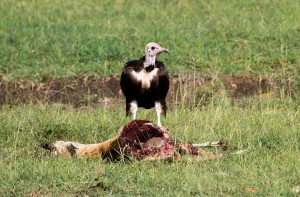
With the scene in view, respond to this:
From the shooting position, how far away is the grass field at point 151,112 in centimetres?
655

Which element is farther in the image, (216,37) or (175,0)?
(175,0)

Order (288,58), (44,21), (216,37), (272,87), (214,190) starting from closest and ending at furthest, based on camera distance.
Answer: (214,190) < (272,87) < (288,58) < (216,37) < (44,21)

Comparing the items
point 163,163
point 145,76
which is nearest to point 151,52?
point 145,76

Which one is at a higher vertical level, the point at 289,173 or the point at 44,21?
the point at 44,21

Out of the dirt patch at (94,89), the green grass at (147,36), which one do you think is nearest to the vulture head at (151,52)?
the dirt patch at (94,89)

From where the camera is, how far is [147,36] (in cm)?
1349

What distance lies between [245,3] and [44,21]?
3348 millimetres

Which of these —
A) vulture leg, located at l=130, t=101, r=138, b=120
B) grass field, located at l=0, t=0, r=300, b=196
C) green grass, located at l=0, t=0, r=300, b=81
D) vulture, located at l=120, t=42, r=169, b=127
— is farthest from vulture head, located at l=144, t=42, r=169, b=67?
green grass, located at l=0, t=0, r=300, b=81

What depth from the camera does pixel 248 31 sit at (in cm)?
1359

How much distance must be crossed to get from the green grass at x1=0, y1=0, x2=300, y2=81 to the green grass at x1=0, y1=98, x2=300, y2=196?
6.97 ft

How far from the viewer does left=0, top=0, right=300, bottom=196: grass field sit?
6.55m

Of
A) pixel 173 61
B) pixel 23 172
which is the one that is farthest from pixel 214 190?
pixel 173 61

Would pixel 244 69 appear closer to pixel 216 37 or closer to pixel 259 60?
pixel 259 60

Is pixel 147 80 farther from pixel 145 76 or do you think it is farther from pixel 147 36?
pixel 147 36
